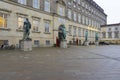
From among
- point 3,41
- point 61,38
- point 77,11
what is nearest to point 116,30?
point 77,11

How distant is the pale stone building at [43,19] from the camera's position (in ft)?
74.9

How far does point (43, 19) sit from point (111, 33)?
51.4 metres

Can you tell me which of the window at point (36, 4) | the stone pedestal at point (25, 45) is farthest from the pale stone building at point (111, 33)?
the stone pedestal at point (25, 45)

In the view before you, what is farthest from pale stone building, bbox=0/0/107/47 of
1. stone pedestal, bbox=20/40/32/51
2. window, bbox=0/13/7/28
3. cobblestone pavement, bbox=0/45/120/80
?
cobblestone pavement, bbox=0/45/120/80

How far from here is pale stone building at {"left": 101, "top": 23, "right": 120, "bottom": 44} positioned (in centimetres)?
7294

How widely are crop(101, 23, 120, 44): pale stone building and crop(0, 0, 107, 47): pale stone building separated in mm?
25233

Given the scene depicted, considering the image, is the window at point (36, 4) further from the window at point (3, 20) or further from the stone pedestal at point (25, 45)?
the stone pedestal at point (25, 45)

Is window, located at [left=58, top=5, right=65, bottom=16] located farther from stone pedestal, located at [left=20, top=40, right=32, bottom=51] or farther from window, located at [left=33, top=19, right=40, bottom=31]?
stone pedestal, located at [left=20, top=40, right=32, bottom=51]

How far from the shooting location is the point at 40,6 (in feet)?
97.0

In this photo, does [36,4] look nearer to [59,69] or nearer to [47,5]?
[47,5]

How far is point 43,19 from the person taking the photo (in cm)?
3017

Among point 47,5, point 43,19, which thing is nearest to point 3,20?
point 43,19

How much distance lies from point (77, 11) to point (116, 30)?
3327cm

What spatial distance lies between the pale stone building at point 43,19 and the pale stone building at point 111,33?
2523cm
